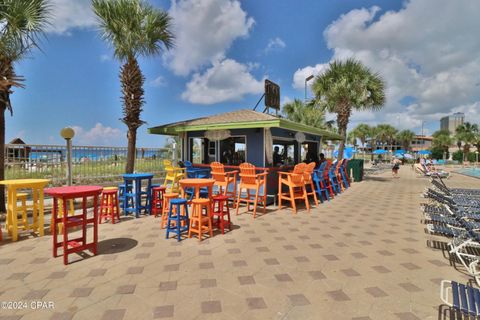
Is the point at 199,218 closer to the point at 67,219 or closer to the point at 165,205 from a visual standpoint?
the point at 165,205

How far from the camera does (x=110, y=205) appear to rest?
5.49 m

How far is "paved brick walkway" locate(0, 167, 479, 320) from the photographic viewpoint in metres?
2.47

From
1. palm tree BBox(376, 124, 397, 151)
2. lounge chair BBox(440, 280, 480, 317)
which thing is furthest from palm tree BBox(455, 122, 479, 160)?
lounge chair BBox(440, 280, 480, 317)

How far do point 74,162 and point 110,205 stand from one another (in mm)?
3758

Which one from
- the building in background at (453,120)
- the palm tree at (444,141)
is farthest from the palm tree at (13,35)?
the building in background at (453,120)

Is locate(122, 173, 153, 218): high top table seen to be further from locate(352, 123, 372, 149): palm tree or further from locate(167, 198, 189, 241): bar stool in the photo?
locate(352, 123, 372, 149): palm tree

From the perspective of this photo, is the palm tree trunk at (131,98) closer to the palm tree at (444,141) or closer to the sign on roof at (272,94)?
the sign on roof at (272,94)

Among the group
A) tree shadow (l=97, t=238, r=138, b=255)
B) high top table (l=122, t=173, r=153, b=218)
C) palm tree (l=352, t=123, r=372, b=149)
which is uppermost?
palm tree (l=352, t=123, r=372, b=149)

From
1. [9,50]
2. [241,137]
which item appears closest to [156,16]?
[9,50]

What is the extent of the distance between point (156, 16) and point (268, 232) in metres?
7.57

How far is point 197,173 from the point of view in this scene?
7.65 m

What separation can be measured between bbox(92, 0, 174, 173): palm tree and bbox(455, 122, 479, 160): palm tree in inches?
2041

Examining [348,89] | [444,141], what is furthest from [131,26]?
[444,141]

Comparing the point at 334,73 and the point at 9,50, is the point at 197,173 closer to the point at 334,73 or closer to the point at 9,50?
the point at 9,50
